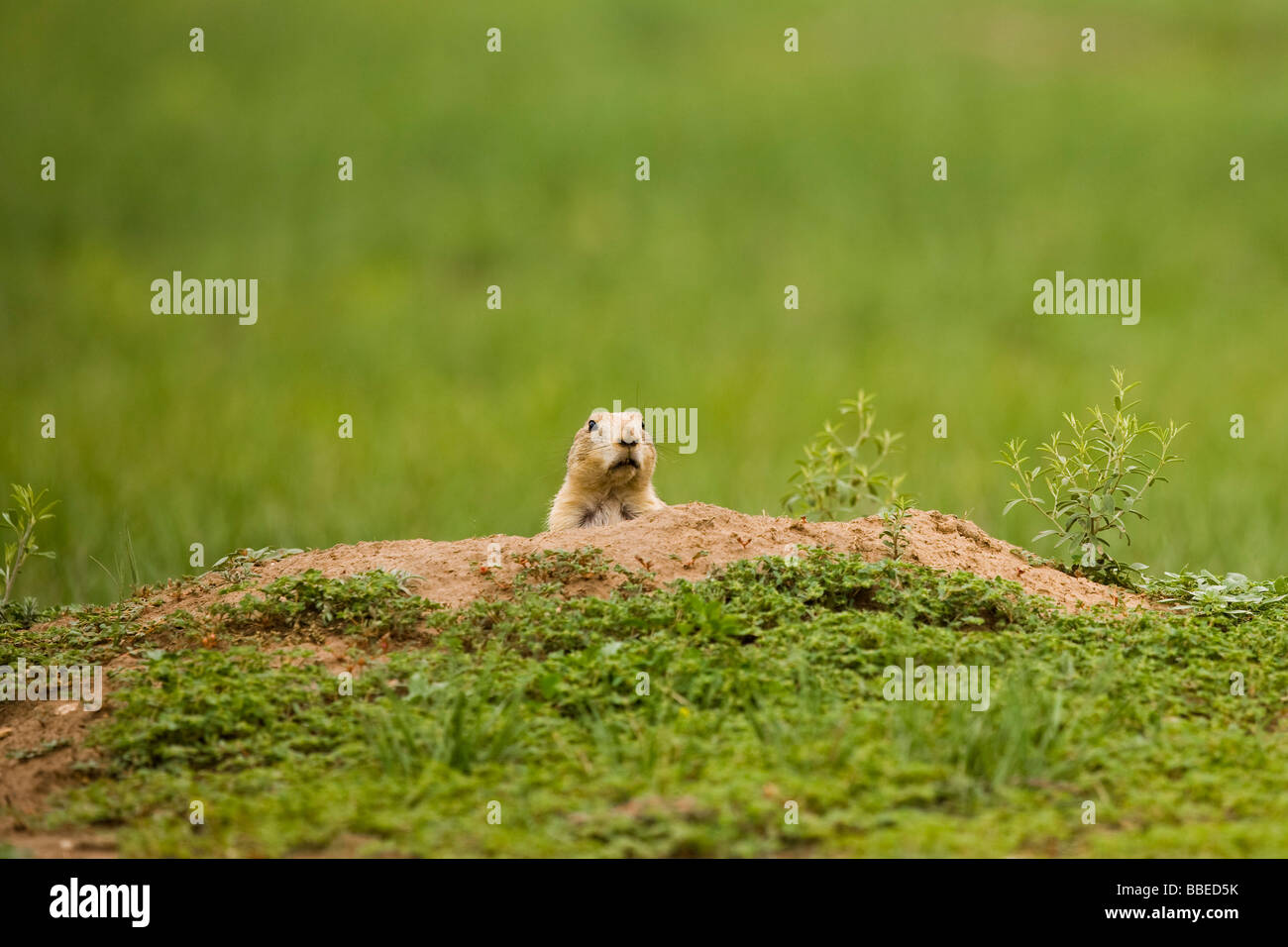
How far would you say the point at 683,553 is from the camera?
713 cm

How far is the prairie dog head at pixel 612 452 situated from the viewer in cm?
840

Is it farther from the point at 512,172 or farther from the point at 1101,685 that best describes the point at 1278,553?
the point at 512,172

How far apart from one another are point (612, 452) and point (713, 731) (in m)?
3.12

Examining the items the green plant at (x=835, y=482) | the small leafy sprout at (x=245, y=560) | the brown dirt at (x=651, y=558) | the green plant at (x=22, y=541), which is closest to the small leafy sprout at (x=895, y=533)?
the brown dirt at (x=651, y=558)

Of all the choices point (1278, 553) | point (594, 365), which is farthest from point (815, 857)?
point (594, 365)

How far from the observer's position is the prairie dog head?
8398 millimetres

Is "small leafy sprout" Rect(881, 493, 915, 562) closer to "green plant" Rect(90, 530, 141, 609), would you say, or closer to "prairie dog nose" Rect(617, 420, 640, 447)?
"prairie dog nose" Rect(617, 420, 640, 447)

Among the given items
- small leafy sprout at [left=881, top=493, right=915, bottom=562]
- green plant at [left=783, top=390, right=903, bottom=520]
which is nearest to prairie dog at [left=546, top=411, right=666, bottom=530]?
green plant at [left=783, top=390, right=903, bottom=520]

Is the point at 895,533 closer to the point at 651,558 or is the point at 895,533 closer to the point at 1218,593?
the point at 651,558

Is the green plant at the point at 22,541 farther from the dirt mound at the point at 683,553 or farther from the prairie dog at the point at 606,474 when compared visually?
the prairie dog at the point at 606,474

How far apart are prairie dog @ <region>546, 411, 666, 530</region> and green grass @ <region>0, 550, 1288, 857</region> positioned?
5.43 feet

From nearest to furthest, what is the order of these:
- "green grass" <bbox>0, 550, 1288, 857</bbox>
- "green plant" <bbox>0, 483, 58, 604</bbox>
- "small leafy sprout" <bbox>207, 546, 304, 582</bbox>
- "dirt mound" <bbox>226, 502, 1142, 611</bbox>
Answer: "green grass" <bbox>0, 550, 1288, 857</bbox>
"dirt mound" <bbox>226, 502, 1142, 611</bbox>
"green plant" <bbox>0, 483, 58, 604</bbox>
"small leafy sprout" <bbox>207, 546, 304, 582</bbox>

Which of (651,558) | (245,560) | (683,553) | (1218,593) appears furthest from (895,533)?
(245,560)

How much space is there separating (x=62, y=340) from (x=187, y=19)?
27.2ft
